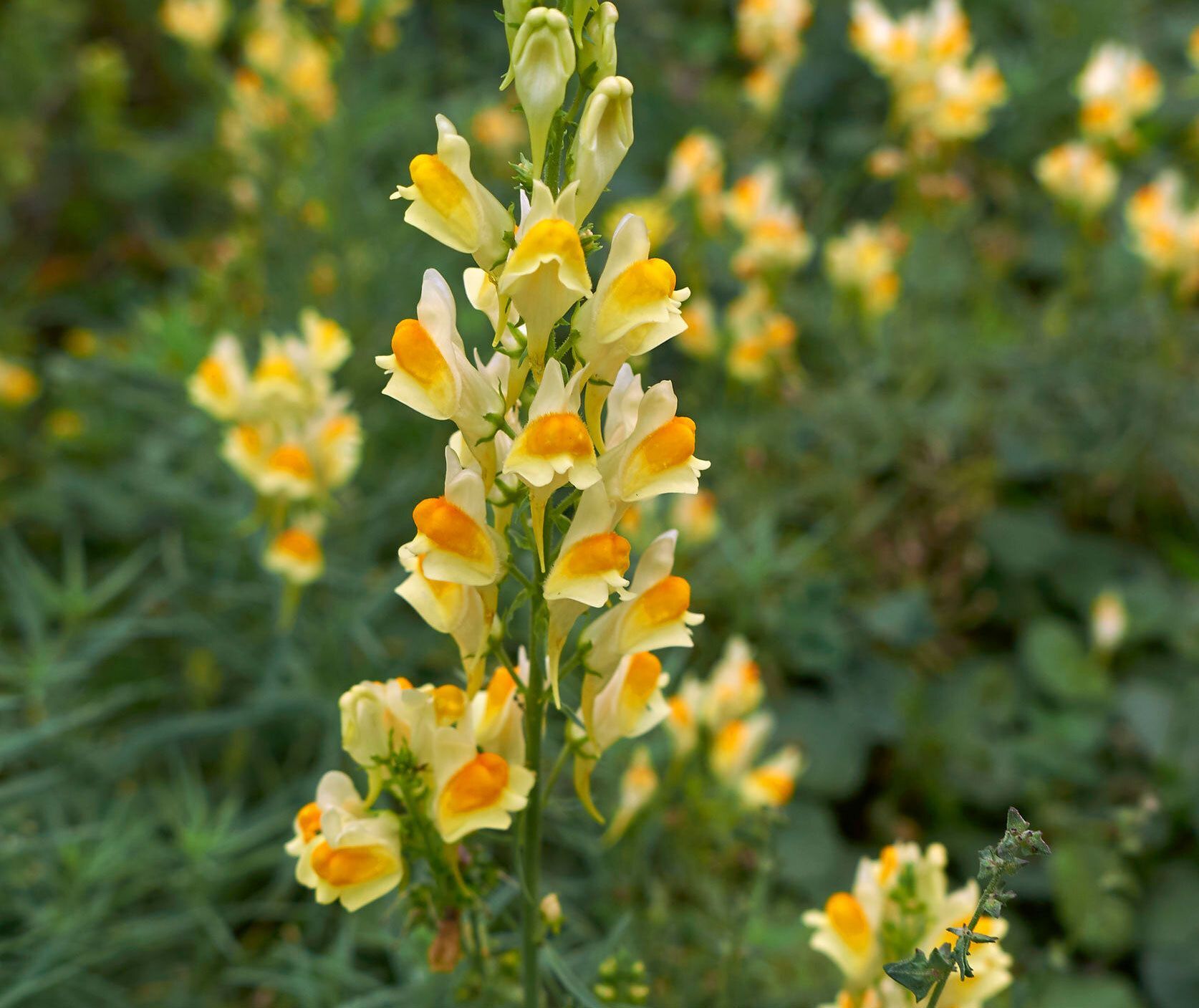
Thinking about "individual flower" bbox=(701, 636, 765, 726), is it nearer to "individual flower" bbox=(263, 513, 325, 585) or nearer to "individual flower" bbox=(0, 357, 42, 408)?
"individual flower" bbox=(263, 513, 325, 585)

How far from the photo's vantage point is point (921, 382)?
3.32 m

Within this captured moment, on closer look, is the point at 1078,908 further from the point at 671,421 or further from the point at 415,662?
the point at 671,421

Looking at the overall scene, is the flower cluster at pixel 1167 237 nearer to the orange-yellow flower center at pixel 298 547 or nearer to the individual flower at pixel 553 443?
the orange-yellow flower center at pixel 298 547

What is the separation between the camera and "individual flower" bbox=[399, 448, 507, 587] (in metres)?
1.04

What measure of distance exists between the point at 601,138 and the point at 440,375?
0.26m

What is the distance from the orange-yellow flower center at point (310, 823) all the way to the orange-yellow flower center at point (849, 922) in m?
0.57

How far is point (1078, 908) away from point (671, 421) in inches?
64.7

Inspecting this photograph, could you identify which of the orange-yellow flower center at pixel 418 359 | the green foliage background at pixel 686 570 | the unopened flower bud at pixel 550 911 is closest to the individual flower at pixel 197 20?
the green foliage background at pixel 686 570

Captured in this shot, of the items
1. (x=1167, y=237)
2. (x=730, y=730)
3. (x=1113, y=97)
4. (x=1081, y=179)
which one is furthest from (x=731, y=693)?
(x=1113, y=97)

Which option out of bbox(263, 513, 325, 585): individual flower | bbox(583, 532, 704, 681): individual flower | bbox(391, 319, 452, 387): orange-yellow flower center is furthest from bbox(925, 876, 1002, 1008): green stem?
bbox(263, 513, 325, 585): individual flower

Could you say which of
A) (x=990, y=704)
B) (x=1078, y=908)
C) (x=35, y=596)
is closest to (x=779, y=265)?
(x=990, y=704)

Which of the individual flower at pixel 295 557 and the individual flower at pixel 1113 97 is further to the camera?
the individual flower at pixel 1113 97

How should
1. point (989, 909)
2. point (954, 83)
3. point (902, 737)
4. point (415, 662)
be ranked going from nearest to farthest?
point (989, 909) → point (415, 662) → point (902, 737) → point (954, 83)

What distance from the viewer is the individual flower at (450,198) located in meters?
1.04
